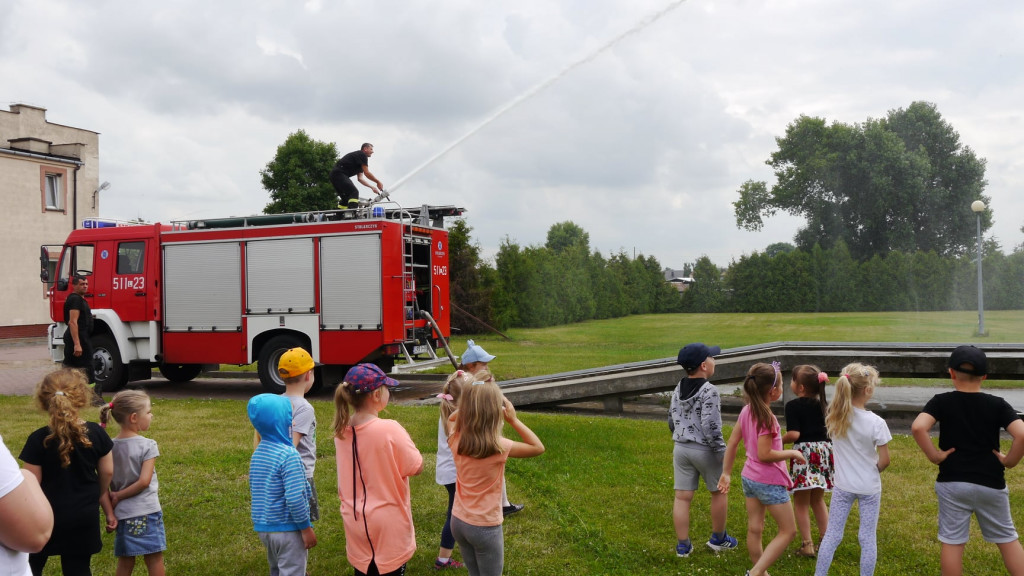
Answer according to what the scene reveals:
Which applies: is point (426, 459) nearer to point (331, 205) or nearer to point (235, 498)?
point (235, 498)

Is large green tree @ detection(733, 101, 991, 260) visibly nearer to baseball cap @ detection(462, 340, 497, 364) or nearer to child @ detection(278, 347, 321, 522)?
baseball cap @ detection(462, 340, 497, 364)

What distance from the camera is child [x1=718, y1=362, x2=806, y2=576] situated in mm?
4445

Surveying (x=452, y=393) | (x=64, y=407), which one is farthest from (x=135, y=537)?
(x=452, y=393)

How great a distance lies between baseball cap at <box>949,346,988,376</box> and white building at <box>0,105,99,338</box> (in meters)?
30.6

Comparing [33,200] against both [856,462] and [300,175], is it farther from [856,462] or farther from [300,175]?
[856,462]

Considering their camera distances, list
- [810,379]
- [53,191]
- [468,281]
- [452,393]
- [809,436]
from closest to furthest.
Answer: [452,393] → [810,379] → [809,436] → [468,281] → [53,191]

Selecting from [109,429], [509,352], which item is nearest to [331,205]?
[509,352]

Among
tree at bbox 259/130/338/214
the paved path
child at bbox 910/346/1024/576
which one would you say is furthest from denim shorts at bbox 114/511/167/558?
tree at bbox 259/130/338/214

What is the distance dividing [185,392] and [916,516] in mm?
12311

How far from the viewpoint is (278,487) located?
12.3 feet

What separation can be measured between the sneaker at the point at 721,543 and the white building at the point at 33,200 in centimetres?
2925

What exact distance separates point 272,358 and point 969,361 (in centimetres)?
1070

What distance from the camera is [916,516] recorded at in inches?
232

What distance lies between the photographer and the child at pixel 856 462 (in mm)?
4270
